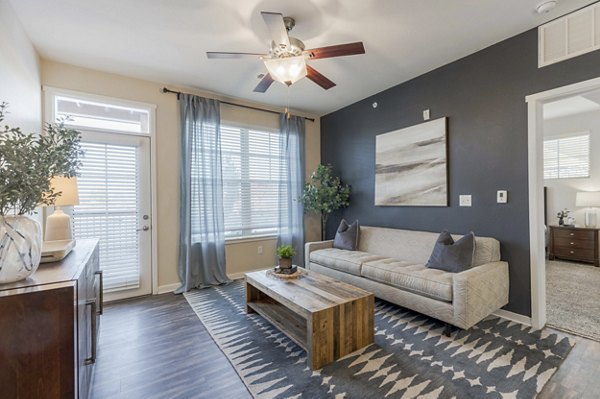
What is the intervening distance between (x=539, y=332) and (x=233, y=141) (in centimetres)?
432

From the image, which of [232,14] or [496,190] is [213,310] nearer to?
[232,14]

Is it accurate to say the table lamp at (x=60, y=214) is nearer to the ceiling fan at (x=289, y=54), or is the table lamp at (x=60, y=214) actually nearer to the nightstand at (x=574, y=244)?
the ceiling fan at (x=289, y=54)

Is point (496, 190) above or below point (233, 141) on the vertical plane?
below

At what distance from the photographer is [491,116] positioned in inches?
119

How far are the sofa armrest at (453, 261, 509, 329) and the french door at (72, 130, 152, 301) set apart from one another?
11.9ft

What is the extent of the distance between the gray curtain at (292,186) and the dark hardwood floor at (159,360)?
214 cm

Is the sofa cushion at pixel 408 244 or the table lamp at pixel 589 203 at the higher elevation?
the table lamp at pixel 589 203

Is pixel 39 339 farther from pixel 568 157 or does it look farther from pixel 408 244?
pixel 568 157

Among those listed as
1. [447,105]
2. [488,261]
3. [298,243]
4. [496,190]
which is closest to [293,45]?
[447,105]

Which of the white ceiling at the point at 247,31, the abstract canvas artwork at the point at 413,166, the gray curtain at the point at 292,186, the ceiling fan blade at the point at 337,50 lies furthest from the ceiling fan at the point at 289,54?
the gray curtain at the point at 292,186

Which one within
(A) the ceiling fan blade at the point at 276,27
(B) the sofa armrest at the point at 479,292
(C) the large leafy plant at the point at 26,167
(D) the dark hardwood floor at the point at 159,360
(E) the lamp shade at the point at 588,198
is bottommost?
(D) the dark hardwood floor at the point at 159,360

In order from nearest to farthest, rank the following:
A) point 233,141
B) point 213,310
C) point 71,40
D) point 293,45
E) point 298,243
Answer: point 293,45
point 71,40
point 213,310
point 233,141
point 298,243

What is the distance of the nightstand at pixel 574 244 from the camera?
489cm

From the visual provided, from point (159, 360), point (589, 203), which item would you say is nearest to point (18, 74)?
point (159, 360)
